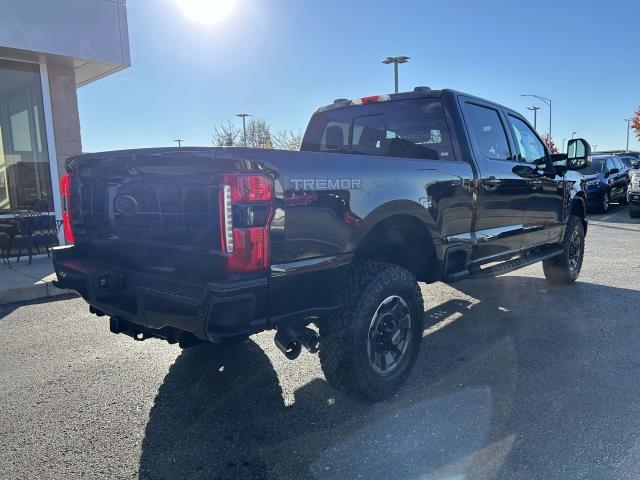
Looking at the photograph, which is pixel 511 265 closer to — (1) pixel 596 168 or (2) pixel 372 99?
(2) pixel 372 99

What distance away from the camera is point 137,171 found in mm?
2732

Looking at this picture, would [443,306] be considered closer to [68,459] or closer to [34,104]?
[68,459]

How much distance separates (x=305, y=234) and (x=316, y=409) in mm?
1182

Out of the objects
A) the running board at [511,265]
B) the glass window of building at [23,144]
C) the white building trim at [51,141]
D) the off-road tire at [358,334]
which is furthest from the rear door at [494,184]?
the glass window of building at [23,144]

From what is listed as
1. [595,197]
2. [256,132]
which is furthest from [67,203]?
[256,132]

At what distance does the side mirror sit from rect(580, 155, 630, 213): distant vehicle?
31.8 feet

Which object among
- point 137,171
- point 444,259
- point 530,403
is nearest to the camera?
point 137,171

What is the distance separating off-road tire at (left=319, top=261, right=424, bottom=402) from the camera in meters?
2.81

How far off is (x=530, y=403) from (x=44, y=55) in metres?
8.74

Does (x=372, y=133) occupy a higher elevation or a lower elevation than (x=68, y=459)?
higher

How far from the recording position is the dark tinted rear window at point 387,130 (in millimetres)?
3969

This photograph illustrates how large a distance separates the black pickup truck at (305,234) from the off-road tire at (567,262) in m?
1.93

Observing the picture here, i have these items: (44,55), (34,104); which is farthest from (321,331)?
(34,104)

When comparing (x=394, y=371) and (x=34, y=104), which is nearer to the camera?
(x=394, y=371)
